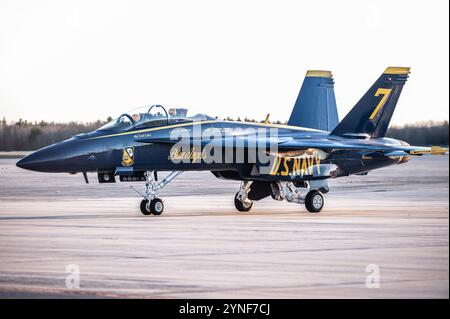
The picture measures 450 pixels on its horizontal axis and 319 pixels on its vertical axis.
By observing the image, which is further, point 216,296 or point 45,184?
point 45,184

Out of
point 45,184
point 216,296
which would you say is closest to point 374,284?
point 216,296

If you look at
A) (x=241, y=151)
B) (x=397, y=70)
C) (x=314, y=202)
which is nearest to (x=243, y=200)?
(x=241, y=151)

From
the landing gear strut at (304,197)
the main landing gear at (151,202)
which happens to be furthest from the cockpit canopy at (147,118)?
the landing gear strut at (304,197)

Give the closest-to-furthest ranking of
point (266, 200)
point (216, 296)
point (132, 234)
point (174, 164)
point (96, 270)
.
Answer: point (216, 296)
point (96, 270)
point (132, 234)
point (174, 164)
point (266, 200)

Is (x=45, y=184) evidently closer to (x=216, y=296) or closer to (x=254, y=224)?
(x=254, y=224)

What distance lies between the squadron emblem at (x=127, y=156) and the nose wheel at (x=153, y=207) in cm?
91

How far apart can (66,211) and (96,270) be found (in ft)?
33.8

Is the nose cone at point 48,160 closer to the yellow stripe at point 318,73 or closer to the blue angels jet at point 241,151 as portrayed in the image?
the blue angels jet at point 241,151

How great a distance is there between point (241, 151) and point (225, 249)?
7652 millimetres

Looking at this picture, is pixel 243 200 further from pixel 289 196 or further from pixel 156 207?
pixel 156 207

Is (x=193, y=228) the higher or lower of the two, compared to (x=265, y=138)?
lower

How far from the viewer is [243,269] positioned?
448 inches

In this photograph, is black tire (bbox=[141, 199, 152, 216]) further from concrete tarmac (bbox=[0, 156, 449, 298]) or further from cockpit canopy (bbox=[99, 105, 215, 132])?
cockpit canopy (bbox=[99, 105, 215, 132])

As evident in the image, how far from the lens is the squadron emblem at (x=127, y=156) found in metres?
19.9
